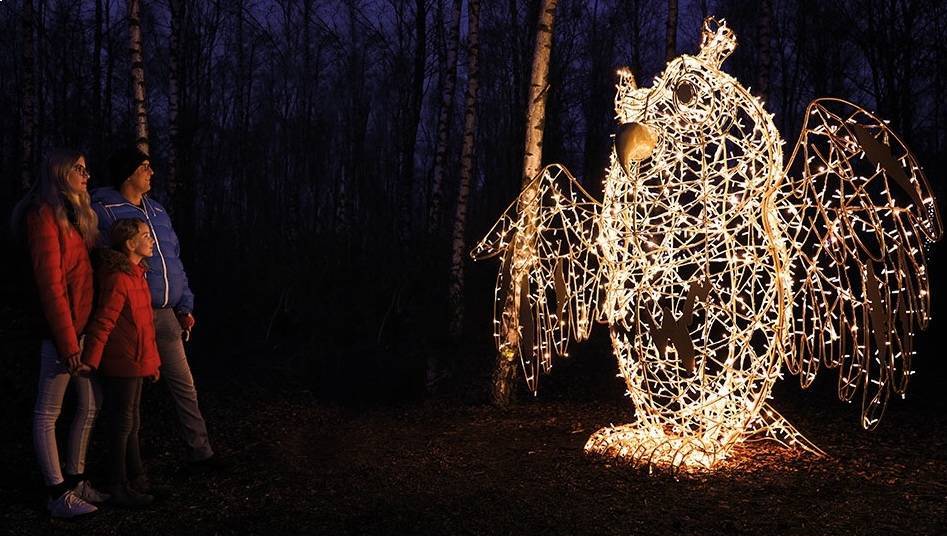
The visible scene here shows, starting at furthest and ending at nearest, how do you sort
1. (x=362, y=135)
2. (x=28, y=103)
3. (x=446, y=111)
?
(x=362, y=135) → (x=446, y=111) → (x=28, y=103)

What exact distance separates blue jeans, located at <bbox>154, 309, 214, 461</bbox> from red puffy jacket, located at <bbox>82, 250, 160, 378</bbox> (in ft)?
1.02

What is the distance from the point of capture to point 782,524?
11.7ft

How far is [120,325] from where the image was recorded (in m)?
3.75

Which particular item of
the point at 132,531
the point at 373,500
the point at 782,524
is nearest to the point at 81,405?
the point at 132,531

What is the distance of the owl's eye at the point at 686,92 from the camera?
4203mm

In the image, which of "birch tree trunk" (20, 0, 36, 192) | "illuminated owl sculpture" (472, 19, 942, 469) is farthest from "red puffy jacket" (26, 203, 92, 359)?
"birch tree trunk" (20, 0, 36, 192)

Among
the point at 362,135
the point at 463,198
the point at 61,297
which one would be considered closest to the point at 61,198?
the point at 61,297

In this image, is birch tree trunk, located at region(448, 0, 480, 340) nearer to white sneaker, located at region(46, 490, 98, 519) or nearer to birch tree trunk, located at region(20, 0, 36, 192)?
white sneaker, located at region(46, 490, 98, 519)

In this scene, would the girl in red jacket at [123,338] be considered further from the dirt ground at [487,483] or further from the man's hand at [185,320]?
the man's hand at [185,320]

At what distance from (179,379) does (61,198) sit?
4.11 ft

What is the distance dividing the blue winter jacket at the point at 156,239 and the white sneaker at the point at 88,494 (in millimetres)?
986

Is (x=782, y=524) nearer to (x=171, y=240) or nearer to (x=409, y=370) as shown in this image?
(x=171, y=240)

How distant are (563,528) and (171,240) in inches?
106

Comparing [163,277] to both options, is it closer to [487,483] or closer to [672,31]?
[487,483]
